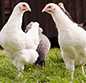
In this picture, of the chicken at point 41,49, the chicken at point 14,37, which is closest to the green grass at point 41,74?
the chicken at point 41,49

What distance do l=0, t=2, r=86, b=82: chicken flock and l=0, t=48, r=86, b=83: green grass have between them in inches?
9.4

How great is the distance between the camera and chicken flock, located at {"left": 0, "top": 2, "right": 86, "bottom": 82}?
29.9 feet

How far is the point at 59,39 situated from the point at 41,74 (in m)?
1.13

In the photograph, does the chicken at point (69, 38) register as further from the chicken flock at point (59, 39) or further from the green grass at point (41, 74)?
the green grass at point (41, 74)

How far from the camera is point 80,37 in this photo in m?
9.12

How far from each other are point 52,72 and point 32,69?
0.60 m

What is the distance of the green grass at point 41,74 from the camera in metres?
9.27

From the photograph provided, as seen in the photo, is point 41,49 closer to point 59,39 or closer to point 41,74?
point 41,74

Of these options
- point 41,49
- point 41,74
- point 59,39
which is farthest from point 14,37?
point 41,49

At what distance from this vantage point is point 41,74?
10109mm

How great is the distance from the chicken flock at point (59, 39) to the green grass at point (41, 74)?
9.4 inches

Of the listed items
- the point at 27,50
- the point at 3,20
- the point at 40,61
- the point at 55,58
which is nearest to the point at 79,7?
the point at 3,20

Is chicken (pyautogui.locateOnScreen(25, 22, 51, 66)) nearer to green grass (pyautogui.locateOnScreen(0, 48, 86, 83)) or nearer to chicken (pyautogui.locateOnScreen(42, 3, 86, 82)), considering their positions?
green grass (pyautogui.locateOnScreen(0, 48, 86, 83))

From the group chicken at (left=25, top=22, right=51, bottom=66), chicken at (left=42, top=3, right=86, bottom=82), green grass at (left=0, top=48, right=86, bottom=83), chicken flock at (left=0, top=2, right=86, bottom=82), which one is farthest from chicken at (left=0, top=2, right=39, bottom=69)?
chicken at (left=25, top=22, right=51, bottom=66)
